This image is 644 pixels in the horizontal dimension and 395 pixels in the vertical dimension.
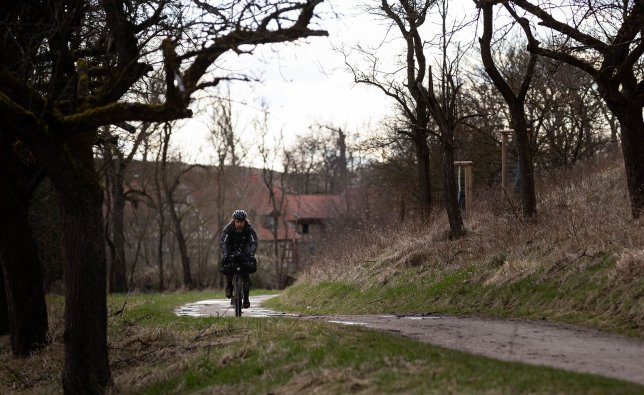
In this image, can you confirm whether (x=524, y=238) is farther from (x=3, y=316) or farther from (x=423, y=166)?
(x=3, y=316)

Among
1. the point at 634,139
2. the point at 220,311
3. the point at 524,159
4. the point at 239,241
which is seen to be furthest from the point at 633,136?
the point at 220,311

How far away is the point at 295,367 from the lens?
9.34 meters

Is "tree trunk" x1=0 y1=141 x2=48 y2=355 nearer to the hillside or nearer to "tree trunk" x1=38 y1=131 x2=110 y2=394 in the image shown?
Answer: "tree trunk" x1=38 y1=131 x2=110 y2=394

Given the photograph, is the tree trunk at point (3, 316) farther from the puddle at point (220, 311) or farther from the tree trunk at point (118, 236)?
the tree trunk at point (118, 236)

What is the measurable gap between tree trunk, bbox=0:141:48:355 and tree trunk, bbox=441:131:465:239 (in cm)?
1080

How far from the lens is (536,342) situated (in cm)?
1040

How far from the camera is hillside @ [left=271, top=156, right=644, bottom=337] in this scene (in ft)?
42.6

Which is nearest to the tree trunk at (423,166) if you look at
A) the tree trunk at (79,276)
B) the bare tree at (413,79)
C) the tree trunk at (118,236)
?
the bare tree at (413,79)

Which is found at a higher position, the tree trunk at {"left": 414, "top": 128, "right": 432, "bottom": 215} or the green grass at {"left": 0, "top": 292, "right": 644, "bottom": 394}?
the tree trunk at {"left": 414, "top": 128, "right": 432, "bottom": 215}

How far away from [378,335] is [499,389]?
3.54 metres

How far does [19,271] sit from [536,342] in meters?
8.39

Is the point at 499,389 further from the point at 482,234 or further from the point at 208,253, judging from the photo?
the point at 208,253

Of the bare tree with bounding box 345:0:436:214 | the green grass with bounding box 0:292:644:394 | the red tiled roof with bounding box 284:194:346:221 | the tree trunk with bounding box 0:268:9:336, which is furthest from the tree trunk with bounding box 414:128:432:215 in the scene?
the red tiled roof with bounding box 284:194:346:221

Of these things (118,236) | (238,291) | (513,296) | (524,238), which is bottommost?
(513,296)
